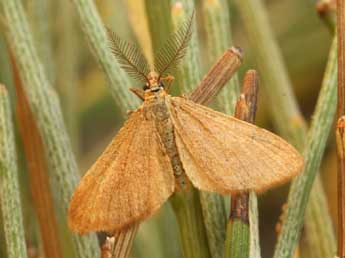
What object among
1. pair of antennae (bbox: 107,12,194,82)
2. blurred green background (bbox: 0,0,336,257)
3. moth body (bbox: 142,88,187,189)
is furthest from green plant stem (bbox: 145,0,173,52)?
blurred green background (bbox: 0,0,336,257)

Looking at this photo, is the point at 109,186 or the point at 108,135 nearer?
the point at 109,186

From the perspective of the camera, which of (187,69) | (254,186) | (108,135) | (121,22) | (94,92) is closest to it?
(254,186)

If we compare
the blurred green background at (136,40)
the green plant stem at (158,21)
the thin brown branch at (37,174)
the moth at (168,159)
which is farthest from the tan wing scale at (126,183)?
the blurred green background at (136,40)

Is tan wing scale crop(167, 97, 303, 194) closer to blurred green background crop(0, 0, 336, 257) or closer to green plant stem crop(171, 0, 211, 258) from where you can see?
green plant stem crop(171, 0, 211, 258)

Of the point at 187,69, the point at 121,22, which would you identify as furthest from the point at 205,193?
the point at 121,22

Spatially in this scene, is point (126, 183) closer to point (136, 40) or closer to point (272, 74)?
point (272, 74)

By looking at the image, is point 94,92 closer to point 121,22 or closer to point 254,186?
point 121,22

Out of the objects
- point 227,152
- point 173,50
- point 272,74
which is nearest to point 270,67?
point 272,74
